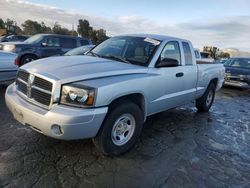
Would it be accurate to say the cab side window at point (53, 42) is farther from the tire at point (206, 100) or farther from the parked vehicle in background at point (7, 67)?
the tire at point (206, 100)

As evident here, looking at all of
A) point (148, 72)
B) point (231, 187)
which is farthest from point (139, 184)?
point (148, 72)

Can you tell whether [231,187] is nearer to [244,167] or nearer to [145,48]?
[244,167]

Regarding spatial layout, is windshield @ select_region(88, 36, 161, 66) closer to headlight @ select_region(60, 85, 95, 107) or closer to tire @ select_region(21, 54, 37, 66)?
headlight @ select_region(60, 85, 95, 107)

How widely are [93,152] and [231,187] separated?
197 centimetres

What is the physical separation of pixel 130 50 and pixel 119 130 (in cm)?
161

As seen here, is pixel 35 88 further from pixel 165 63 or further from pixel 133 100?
pixel 165 63

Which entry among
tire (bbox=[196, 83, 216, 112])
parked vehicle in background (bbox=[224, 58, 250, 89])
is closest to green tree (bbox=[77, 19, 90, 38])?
parked vehicle in background (bbox=[224, 58, 250, 89])

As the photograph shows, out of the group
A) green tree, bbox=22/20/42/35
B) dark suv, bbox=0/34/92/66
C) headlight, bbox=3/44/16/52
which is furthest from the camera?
green tree, bbox=22/20/42/35

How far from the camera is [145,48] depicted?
4.73 m

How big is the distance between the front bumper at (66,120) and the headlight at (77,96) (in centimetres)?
8

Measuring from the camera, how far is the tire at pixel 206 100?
678 cm

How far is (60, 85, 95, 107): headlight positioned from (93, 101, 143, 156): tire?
0.43 metres

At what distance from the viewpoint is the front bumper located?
3158 mm

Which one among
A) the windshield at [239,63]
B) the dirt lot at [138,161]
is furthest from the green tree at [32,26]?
the dirt lot at [138,161]
